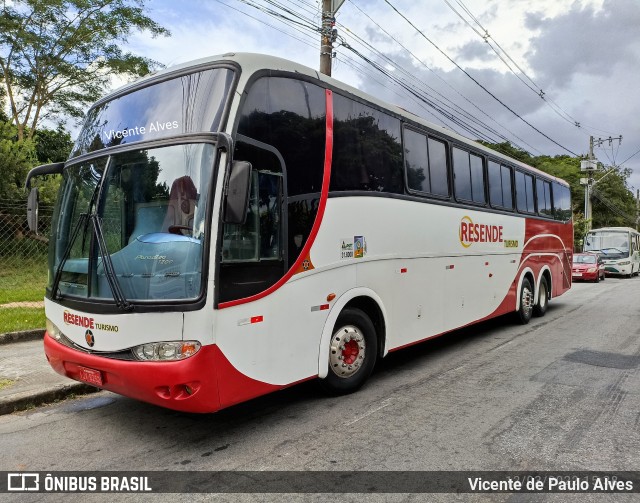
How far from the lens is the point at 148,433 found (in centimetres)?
437

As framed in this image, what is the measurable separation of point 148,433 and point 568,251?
12.3 metres

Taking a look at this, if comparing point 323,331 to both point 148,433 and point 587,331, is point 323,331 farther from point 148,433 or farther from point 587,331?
point 587,331

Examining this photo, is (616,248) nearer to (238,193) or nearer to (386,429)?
(386,429)

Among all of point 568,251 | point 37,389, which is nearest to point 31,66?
point 37,389

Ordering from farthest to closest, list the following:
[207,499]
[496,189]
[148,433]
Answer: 1. [496,189]
2. [148,433]
3. [207,499]

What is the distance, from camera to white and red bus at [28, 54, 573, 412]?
377 cm

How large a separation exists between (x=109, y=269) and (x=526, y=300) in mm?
8902

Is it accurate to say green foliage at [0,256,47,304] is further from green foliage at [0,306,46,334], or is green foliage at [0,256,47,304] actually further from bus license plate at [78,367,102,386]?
bus license plate at [78,367,102,386]

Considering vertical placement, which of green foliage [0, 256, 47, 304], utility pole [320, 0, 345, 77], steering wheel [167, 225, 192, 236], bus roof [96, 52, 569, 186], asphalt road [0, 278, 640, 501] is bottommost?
asphalt road [0, 278, 640, 501]

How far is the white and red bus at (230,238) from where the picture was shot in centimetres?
377

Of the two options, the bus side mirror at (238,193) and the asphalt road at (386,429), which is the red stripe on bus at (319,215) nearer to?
the bus side mirror at (238,193)

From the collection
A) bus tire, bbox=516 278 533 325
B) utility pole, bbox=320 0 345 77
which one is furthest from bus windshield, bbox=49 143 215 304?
bus tire, bbox=516 278 533 325

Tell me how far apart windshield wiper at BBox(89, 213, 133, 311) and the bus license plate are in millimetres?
704

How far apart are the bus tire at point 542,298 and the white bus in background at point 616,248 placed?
19.2 meters
